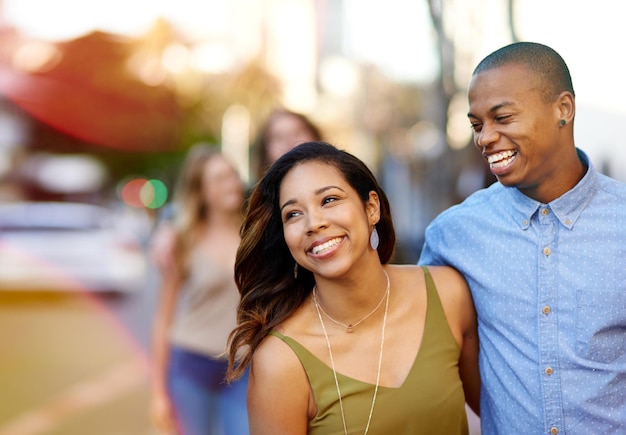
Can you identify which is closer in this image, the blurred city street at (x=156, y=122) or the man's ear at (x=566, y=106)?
the man's ear at (x=566, y=106)

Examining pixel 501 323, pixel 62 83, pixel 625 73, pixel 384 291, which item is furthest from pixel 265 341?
pixel 62 83

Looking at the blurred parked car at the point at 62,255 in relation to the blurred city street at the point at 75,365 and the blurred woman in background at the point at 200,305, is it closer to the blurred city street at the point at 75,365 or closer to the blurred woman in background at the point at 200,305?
the blurred city street at the point at 75,365

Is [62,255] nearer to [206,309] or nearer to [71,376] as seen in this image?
[71,376]

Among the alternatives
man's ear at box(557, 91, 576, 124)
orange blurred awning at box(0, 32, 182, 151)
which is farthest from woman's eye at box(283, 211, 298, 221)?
orange blurred awning at box(0, 32, 182, 151)

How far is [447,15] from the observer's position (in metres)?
7.04

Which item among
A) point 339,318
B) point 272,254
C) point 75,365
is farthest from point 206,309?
point 75,365

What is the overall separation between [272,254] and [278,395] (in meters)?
0.62

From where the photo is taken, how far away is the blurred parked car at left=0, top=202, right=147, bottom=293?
1681 cm

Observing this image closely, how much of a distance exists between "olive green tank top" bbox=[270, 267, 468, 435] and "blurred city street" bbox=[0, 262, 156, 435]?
4538 mm

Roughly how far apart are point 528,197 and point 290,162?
84 cm

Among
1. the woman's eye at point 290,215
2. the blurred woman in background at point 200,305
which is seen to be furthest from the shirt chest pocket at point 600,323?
the blurred woman in background at point 200,305

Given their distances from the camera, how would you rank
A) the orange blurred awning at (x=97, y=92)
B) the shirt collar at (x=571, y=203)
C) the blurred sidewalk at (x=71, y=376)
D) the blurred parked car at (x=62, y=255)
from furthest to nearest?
the orange blurred awning at (x=97, y=92) < the blurred parked car at (x=62, y=255) < the blurred sidewalk at (x=71, y=376) < the shirt collar at (x=571, y=203)

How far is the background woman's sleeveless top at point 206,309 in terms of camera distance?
5.00m

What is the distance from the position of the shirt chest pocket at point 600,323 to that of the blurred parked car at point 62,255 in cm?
1506
